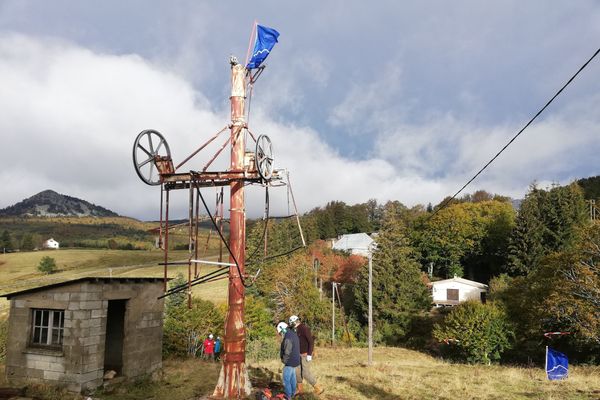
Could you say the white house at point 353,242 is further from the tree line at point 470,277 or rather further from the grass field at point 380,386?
the grass field at point 380,386

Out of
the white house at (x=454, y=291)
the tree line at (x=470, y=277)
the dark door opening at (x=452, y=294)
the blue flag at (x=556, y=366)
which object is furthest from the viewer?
the dark door opening at (x=452, y=294)

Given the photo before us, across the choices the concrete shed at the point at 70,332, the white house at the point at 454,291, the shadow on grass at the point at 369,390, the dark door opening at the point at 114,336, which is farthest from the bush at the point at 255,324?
the white house at the point at 454,291

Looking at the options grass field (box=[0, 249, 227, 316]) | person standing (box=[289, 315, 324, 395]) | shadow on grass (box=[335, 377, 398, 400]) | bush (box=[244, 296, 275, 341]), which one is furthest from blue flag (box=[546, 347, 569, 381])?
grass field (box=[0, 249, 227, 316])

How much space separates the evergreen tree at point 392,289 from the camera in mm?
48219

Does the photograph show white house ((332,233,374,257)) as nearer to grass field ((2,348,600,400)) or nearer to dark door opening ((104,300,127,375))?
grass field ((2,348,600,400))

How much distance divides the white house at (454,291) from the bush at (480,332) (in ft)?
78.4

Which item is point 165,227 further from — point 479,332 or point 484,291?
point 484,291

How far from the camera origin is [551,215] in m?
60.1

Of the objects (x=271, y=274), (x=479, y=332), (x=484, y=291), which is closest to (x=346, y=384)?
(x=479, y=332)

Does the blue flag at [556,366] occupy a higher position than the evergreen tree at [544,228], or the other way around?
the evergreen tree at [544,228]

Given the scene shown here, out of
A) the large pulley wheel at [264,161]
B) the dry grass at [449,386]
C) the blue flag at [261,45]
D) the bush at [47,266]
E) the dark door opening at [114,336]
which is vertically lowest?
the dry grass at [449,386]

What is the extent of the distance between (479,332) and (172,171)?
31.1 m

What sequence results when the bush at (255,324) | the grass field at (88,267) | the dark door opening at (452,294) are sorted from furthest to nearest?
1. the grass field at (88,267)
2. the dark door opening at (452,294)
3. the bush at (255,324)

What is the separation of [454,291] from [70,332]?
56.0m
